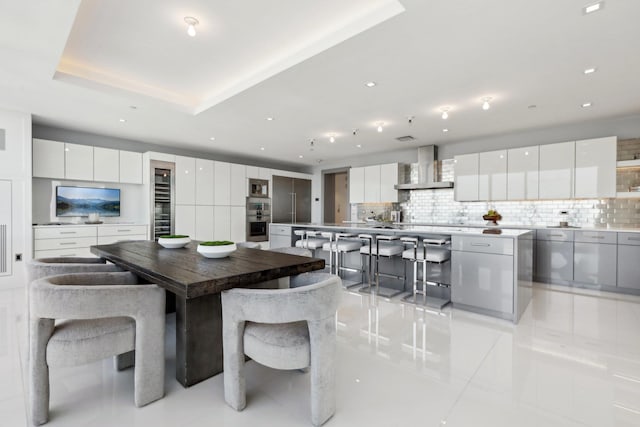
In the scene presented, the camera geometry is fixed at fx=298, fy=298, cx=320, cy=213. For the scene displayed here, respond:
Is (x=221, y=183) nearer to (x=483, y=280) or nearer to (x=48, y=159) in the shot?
(x=48, y=159)

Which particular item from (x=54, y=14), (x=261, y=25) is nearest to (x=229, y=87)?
(x=261, y=25)

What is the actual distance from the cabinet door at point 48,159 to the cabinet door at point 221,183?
8.38 feet

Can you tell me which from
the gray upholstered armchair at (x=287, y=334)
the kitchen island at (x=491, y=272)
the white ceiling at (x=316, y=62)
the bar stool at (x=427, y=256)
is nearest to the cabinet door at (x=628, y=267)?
the kitchen island at (x=491, y=272)

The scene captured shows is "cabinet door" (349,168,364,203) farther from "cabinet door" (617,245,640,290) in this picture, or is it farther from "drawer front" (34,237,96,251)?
"drawer front" (34,237,96,251)

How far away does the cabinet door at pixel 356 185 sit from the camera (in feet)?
23.9

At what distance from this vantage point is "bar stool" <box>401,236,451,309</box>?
3572mm

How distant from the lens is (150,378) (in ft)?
5.67

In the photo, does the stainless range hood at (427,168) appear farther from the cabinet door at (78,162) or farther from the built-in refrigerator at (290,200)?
the cabinet door at (78,162)

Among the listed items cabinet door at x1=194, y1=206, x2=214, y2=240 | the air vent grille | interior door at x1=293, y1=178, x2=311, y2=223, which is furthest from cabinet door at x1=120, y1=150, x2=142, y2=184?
the air vent grille

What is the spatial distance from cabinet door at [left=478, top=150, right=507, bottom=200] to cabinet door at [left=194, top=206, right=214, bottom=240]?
5484mm

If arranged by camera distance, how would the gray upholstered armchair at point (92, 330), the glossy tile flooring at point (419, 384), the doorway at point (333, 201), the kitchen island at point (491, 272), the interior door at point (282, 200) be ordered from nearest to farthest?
the gray upholstered armchair at point (92, 330)
the glossy tile flooring at point (419, 384)
the kitchen island at point (491, 272)
the interior door at point (282, 200)
the doorway at point (333, 201)

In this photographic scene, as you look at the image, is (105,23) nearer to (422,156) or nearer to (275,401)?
(275,401)

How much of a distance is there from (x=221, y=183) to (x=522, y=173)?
5.92 metres

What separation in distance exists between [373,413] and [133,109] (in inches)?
177
